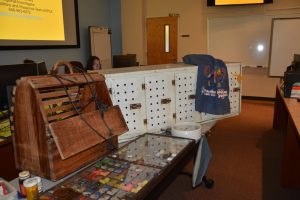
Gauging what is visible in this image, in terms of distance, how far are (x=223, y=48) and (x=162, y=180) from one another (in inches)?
201

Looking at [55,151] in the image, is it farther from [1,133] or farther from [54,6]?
[54,6]

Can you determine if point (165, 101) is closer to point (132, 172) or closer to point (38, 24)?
point (132, 172)

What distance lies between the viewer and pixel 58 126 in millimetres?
980

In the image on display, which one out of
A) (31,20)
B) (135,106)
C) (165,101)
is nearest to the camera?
(135,106)

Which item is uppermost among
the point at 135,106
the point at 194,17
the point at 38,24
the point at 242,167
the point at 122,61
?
the point at 194,17

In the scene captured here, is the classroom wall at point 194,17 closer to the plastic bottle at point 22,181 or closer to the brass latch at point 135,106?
the brass latch at point 135,106

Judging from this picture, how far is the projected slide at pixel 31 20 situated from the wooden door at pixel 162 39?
7.04 ft

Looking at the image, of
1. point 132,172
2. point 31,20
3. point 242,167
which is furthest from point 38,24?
point 132,172

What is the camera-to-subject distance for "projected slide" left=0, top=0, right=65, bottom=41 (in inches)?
159

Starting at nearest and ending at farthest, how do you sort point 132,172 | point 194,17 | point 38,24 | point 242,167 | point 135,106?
1. point 132,172
2. point 135,106
3. point 242,167
4. point 38,24
5. point 194,17

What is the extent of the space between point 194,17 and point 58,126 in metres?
5.45

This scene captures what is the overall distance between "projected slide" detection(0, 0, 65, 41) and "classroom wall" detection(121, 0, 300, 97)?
6.49 ft

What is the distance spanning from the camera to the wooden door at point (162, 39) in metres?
6.12

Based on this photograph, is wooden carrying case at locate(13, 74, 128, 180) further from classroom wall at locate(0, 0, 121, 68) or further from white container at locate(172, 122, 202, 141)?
classroom wall at locate(0, 0, 121, 68)
